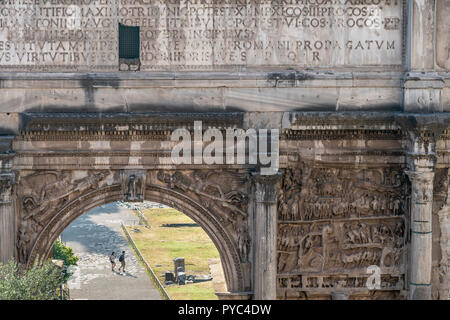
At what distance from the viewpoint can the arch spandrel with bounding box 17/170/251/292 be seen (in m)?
19.9

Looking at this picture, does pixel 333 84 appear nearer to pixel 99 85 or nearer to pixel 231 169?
pixel 231 169

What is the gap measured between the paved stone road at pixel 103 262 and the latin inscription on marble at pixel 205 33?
→ 1386 centimetres

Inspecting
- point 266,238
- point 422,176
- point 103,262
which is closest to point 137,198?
point 266,238

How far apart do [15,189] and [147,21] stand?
435 centimetres

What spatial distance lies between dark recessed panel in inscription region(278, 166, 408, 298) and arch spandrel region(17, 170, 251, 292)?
916 millimetres

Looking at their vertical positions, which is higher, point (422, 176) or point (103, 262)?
point (422, 176)

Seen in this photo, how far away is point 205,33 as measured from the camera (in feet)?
65.1

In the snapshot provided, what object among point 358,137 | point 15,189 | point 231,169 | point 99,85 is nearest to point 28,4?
point 99,85

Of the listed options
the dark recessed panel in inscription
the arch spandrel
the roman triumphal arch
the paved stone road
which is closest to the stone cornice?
the roman triumphal arch

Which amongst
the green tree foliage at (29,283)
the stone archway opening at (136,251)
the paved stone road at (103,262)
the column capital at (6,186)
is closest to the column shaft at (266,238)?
the green tree foliage at (29,283)

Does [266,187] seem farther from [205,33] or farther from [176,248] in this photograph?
[176,248]

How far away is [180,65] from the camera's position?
19.8 m

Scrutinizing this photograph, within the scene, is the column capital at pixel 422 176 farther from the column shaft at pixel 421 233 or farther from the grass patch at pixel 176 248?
the grass patch at pixel 176 248

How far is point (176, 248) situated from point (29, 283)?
21792 millimetres
